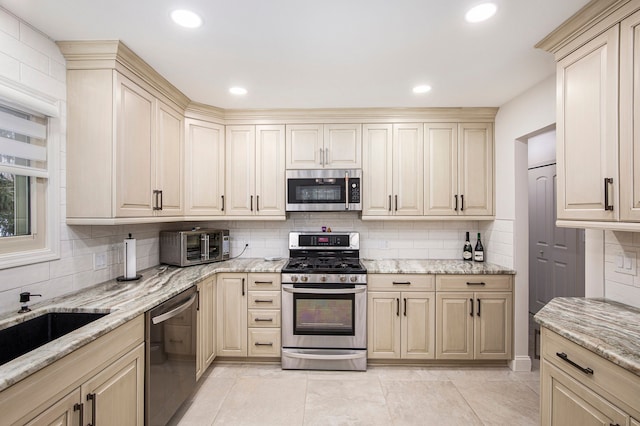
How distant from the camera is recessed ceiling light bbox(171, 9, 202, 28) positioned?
5.27ft

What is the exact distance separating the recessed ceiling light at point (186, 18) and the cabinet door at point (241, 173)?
1488 mm

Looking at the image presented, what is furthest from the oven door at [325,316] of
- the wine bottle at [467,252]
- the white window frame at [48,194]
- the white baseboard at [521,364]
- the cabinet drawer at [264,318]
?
the white window frame at [48,194]

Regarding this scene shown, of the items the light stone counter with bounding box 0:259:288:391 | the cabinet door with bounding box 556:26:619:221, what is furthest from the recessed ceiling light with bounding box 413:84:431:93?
the light stone counter with bounding box 0:259:288:391

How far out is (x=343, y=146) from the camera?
3168 millimetres

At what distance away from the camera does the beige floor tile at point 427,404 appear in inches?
83.7

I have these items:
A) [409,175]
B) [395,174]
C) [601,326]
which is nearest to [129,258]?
[395,174]

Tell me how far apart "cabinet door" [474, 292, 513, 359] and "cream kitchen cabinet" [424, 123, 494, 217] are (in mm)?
865

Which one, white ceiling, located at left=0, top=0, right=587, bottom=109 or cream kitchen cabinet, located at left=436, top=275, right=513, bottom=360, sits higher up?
white ceiling, located at left=0, top=0, right=587, bottom=109

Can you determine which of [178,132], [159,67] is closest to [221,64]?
[159,67]

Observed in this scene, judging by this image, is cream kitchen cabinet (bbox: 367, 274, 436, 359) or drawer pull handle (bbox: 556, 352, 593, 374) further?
cream kitchen cabinet (bbox: 367, 274, 436, 359)

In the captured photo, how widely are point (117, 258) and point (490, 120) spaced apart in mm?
3709

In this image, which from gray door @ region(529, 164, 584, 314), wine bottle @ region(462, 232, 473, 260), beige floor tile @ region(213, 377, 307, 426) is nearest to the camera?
beige floor tile @ region(213, 377, 307, 426)

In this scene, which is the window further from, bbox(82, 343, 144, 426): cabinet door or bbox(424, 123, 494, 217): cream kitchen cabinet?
bbox(424, 123, 494, 217): cream kitchen cabinet

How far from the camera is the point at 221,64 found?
A: 2.18 metres
